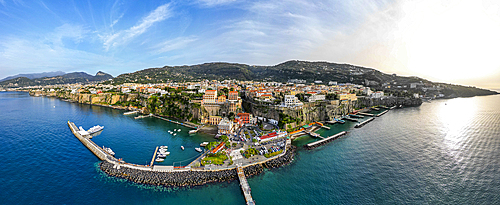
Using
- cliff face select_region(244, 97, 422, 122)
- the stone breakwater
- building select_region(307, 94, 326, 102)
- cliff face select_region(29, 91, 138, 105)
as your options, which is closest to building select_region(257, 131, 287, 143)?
cliff face select_region(244, 97, 422, 122)

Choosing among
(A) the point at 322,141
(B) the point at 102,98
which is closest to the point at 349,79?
(A) the point at 322,141

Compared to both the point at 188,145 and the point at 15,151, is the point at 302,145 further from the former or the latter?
the point at 15,151

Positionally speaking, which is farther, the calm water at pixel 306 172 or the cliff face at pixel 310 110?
the cliff face at pixel 310 110

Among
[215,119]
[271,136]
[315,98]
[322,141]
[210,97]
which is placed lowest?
[322,141]

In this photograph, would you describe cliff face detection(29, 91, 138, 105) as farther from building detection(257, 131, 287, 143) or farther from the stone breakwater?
building detection(257, 131, 287, 143)

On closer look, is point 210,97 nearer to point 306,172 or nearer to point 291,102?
point 291,102

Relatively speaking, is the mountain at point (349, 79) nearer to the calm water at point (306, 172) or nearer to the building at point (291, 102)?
the building at point (291, 102)

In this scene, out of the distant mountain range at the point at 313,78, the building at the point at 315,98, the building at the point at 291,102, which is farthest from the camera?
the distant mountain range at the point at 313,78

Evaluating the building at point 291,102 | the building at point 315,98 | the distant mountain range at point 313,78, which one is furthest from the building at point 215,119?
the distant mountain range at point 313,78
